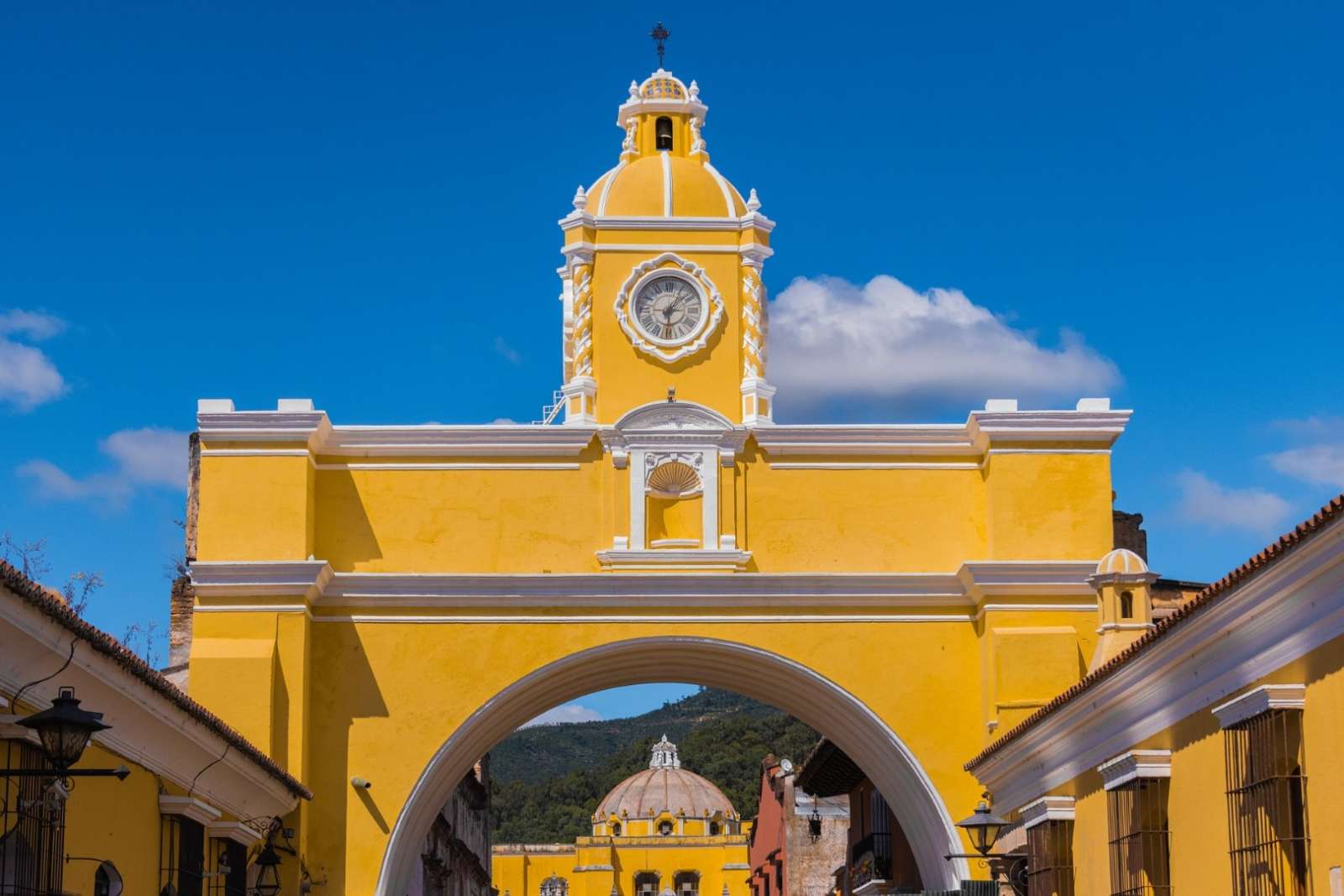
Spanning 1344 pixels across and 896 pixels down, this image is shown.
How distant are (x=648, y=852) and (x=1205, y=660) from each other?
7688 centimetres

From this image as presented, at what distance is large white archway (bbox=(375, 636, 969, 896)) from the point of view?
24.9 meters

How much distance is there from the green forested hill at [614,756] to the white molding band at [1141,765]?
71273 mm

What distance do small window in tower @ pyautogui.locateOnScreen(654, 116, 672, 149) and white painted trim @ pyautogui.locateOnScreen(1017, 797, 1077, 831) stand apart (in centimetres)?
1058

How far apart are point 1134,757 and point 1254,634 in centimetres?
261

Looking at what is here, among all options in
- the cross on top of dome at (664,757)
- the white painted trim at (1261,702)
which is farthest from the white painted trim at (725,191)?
the cross on top of dome at (664,757)

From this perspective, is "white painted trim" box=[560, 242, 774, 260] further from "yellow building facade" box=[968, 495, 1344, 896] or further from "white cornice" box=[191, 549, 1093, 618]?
"yellow building facade" box=[968, 495, 1344, 896]

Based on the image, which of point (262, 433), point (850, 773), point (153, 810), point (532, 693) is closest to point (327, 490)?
point (262, 433)

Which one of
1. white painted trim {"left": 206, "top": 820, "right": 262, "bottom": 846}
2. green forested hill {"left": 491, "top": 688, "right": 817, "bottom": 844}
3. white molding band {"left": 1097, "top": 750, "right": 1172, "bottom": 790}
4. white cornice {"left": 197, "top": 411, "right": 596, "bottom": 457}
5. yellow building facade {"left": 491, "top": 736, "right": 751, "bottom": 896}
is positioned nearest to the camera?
white molding band {"left": 1097, "top": 750, "right": 1172, "bottom": 790}

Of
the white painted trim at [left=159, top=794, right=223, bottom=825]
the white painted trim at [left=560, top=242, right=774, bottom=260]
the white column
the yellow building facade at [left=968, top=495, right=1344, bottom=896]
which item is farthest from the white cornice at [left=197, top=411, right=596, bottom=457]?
the yellow building facade at [left=968, top=495, right=1344, bottom=896]

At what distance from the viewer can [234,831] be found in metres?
20.3

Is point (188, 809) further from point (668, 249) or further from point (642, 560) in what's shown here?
point (668, 249)

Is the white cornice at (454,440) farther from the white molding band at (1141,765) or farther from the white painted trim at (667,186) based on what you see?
the white molding band at (1141,765)

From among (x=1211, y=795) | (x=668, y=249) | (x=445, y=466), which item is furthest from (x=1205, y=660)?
(x=668, y=249)

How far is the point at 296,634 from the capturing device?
24609 mm
